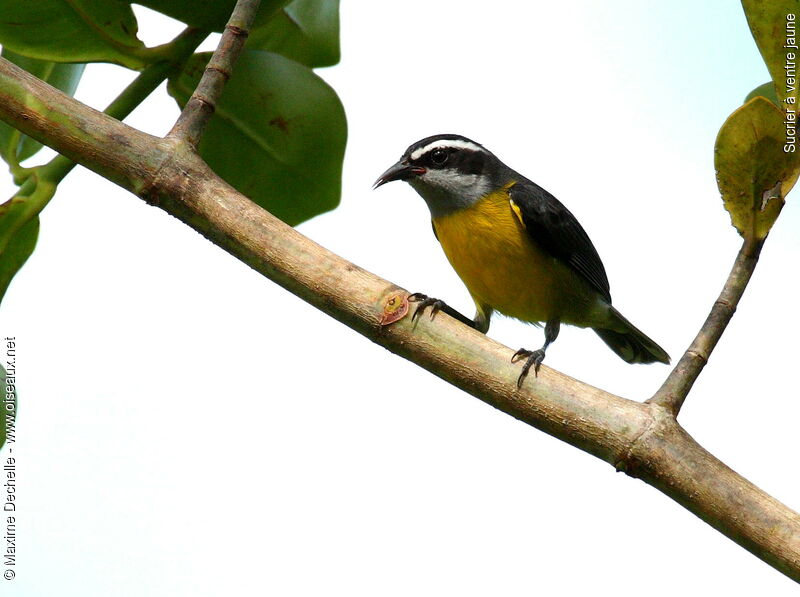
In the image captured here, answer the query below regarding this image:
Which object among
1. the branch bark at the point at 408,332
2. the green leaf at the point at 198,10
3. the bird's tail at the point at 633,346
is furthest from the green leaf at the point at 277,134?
the bird's tail at the point at 633,346

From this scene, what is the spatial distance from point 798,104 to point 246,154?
1.75 m

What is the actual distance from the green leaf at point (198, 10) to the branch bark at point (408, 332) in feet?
1.90

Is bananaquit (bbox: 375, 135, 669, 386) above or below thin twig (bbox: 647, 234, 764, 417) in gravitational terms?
below

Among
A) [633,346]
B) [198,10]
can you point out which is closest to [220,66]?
[198,10]

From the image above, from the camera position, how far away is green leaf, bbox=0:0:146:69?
2732 mm

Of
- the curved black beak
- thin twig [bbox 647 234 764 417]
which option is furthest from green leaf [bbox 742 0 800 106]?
the curved black beak

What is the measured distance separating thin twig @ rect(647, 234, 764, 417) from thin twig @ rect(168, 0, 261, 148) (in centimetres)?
133

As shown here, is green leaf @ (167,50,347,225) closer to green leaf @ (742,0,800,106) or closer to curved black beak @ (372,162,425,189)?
curved black beak @ (372,162,425,189)

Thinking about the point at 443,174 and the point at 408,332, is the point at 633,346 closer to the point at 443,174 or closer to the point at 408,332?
the point at 443,174

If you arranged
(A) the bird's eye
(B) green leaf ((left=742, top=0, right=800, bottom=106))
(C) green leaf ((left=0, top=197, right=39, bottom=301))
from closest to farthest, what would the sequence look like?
(B) green leaf ((left=742, top=0, right=800, bottom=106)) → (C) green leaf ((left=0, top=197, right=39, bottom=301)) → (A) the bird's eye

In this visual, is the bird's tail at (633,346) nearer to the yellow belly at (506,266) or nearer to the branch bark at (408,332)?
the yellow belly at (506,266)

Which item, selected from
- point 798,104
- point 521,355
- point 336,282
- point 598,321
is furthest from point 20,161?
point 598,321

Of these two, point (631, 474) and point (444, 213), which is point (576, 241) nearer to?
point (444, 213)

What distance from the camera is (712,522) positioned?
6.12 feet
